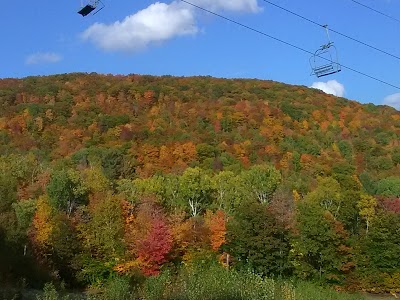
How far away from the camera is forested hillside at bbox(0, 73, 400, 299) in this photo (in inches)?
1667

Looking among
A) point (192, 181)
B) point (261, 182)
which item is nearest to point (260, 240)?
point (192, 181)

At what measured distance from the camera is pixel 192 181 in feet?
191

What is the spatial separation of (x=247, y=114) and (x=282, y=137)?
11.6 metres

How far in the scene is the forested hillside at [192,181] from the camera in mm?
42344

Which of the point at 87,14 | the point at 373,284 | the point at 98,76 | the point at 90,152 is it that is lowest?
the point at 373,284

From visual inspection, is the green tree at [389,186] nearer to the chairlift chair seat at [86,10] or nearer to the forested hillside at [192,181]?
the forested hillside at [192,181]

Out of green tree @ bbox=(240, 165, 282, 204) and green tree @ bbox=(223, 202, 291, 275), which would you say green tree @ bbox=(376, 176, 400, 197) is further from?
green tree @ bbox=(223, 202, 291, 275)

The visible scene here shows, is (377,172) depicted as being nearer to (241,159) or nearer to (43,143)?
(241,159)

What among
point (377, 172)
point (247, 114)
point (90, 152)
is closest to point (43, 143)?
point (90, 152)

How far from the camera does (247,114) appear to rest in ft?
309

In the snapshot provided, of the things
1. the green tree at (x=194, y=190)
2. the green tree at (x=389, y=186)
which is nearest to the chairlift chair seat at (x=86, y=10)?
the green tree at (x=194, y=190)

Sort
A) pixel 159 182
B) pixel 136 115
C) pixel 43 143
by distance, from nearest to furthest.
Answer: pixel 159 182 → pixel 43 143 → pixel 136 115

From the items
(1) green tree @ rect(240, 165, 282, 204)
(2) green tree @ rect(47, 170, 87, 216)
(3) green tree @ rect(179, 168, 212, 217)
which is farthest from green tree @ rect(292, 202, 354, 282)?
(2) green tree @ rect(47, 170, 87, 216)

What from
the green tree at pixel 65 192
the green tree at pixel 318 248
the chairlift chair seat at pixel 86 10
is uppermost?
the chairlift chair seat at pixel 86 10
